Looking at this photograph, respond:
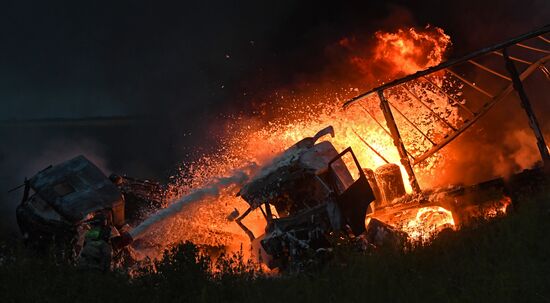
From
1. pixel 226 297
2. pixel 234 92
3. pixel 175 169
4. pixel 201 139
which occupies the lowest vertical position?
pixel 226 297

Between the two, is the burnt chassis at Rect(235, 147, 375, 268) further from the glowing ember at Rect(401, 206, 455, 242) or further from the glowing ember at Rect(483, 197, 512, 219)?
the glowing ember at Rect(483, 197, 512, 219)

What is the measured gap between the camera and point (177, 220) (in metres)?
12.4

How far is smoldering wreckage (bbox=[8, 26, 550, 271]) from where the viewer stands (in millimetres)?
8828

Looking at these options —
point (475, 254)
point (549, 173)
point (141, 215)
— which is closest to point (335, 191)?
point (475, 254)

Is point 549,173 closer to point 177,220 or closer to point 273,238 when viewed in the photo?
point 273,238

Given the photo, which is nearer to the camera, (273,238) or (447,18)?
(273,238)

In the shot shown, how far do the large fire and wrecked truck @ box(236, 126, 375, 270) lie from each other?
96.3 inches

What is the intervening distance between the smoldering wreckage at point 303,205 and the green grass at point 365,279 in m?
0.77

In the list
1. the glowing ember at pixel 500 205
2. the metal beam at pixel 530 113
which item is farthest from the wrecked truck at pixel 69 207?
the metal beam at pixel 530 113

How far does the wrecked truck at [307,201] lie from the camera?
885 centimetres

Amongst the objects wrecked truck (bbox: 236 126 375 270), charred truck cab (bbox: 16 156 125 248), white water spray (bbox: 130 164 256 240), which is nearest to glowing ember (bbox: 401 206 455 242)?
wrecked truck (bbox: 236 126 375 270)

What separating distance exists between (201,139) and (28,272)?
662 inches

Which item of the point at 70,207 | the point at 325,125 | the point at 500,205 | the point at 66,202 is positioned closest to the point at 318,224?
the point at 500,205

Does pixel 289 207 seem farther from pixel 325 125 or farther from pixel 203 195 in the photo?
pixel 325 125
